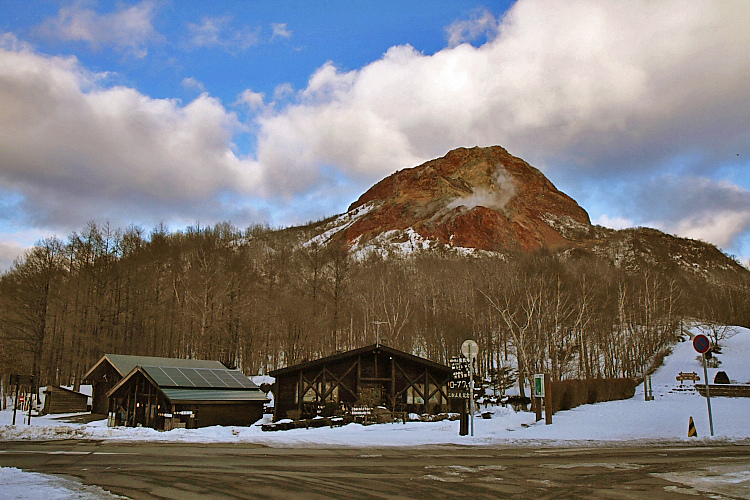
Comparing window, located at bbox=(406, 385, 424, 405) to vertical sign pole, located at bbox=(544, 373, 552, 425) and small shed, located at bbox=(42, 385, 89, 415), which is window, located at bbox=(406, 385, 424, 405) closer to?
vertical sign pole, located at bbox=(544, 373, 552, 425)

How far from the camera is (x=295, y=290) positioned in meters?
59.8

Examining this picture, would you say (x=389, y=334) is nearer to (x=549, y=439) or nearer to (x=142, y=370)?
(x=142, y=370)

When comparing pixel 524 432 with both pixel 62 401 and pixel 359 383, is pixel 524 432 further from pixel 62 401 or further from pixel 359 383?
pixel 62 401

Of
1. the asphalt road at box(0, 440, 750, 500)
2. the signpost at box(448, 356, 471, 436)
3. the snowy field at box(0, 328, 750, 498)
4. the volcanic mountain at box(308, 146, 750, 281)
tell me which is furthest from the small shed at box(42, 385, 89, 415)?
the volcanic mountain at box(308, 146, 750, 281)

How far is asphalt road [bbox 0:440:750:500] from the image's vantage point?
360 inches

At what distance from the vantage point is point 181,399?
2859 centimetres

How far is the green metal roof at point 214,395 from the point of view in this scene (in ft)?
94.9

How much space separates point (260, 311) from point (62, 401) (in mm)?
19953

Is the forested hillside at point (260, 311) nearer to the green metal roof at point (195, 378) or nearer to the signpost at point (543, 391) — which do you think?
the green metal roof at point (195, 378)

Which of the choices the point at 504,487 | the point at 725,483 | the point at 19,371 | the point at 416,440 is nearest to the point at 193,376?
the point at 416,440

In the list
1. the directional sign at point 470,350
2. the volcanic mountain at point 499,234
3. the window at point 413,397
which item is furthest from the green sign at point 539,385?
the volcanic mountain at point 499,234

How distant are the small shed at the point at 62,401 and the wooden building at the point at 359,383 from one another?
20.4 m

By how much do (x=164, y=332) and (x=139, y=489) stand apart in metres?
50.4

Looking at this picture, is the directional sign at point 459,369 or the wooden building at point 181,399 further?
the wooden building at point 181,399
